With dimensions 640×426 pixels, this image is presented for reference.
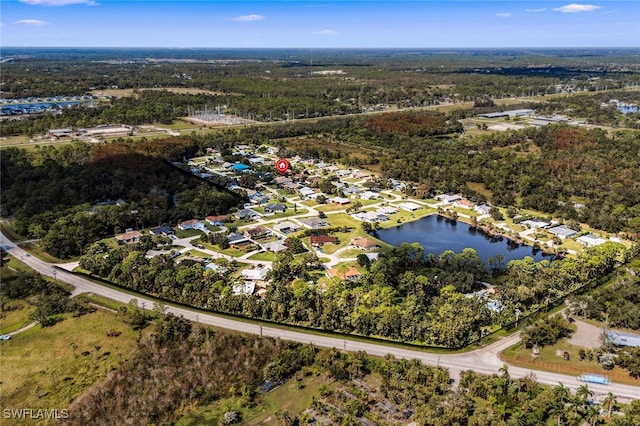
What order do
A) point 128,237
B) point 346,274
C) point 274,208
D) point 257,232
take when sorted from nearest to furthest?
point 346,274 → point 128,237 → point 257,232 → point 274,208

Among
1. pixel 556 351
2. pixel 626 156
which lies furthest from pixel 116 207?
pixel 626 156

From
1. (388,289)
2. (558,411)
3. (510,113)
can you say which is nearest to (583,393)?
(558,411)

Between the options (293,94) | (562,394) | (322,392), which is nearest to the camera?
(562,394)

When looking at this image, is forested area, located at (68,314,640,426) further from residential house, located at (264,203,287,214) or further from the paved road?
residential house, located at (264,203,287,214)

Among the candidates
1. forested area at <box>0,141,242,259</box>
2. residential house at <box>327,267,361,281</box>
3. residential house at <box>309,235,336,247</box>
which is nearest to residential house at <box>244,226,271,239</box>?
residential house at <box>309,235,336,247</box>

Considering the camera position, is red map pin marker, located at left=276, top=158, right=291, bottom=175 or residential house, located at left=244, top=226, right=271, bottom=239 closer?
residential house, located at left=244, top=226, right=271, bottom=239

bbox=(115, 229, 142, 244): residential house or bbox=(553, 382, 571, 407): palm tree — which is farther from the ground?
bbox=(115, 229, 142, 244): residential house

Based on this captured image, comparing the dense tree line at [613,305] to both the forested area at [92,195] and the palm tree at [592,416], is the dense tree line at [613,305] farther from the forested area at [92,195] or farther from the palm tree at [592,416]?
the forested area at [92,195]

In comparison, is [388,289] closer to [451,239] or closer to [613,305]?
[613,305]
